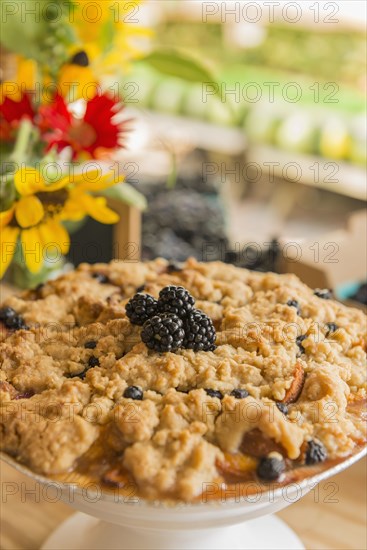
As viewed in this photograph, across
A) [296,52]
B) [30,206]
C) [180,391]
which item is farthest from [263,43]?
[180,391]

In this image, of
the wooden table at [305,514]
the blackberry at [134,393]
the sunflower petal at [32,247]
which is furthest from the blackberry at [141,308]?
the wooden table at [305,514]

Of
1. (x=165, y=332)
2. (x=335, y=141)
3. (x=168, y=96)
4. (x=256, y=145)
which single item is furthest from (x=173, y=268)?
(x=168, y=96)

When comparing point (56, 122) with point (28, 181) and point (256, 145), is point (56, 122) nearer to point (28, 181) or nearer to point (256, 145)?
point (28, 181)

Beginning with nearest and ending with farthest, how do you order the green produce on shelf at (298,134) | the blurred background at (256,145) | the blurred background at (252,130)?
the blurred background at (256,145)
the blurred background at (252,130)
the green produce on shelf at (298,134)

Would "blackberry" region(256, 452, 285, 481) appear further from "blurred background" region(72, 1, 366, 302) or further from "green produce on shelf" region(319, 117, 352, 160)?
"green produce on shelf" region(319, 117, 352, 160)

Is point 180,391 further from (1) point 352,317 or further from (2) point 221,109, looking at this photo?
(2) point 221,109

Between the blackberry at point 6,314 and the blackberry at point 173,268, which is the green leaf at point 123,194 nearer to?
the blackberry at point 173,268
